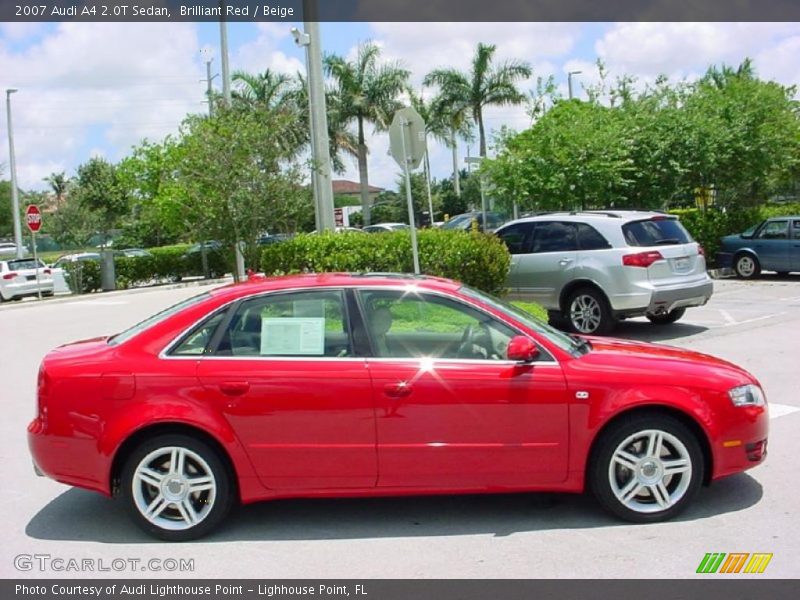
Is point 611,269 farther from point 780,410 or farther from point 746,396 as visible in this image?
point 746,396

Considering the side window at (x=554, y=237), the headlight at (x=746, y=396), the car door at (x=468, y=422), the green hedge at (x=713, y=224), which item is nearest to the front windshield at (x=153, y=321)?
the car door at (x=468, y=422)

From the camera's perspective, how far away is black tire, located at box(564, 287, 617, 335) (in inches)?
466

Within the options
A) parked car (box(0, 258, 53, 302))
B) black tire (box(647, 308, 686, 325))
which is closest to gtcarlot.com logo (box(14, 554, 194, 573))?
black tire (box(647, 308, 686, 325))

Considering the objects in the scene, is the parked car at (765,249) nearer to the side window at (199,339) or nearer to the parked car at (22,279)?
the side window at (199,339)

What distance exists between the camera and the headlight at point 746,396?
506 cm

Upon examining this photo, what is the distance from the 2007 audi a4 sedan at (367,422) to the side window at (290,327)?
0.5 inches

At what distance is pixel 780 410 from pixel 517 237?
20.7 feet

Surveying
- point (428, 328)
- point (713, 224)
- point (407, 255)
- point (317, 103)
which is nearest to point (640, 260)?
point (407, 255)

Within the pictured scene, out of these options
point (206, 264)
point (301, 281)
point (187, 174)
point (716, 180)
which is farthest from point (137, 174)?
point (301, 281)

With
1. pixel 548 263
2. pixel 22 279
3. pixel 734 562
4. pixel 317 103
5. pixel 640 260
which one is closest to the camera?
pixel 734 562

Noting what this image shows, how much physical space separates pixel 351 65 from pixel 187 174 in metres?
28.0

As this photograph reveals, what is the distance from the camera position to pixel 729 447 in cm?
502

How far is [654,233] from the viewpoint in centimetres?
1184

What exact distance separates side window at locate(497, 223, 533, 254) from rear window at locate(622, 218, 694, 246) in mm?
1757
